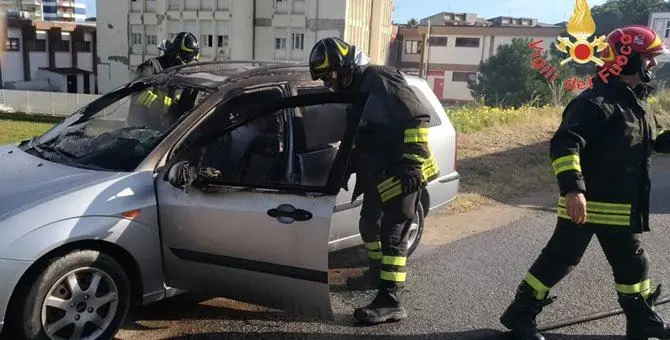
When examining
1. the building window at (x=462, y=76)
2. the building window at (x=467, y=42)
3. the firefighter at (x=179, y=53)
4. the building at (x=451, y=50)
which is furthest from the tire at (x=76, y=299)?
the building window at (x=467, y=42)

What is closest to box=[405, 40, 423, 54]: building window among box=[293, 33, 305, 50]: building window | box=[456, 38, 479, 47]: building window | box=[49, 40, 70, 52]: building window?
box=[456, 38, 479, 47]: building window

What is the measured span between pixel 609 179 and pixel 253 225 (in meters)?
1.96

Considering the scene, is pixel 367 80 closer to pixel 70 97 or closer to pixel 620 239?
pixel 620 239

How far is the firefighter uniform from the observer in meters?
3.10

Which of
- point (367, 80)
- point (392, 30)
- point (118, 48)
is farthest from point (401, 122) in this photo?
point (392, 30)

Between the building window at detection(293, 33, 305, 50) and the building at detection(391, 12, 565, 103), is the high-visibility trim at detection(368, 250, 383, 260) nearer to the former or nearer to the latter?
the building window at detection(293, 33, 305, 50)

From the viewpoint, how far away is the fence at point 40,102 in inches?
1063

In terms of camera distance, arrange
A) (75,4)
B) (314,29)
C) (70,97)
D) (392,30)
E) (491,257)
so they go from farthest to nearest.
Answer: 1. (75,4)
2. (392,30)
3. (314,29)
4. (70,97)
5. (491,257)

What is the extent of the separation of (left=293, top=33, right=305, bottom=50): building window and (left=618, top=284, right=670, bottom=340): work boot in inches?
1594

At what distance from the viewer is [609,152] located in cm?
316

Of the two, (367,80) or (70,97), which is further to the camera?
(70,97)

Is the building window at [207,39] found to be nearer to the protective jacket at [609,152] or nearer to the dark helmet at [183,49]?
the dark helmet at [183,49]

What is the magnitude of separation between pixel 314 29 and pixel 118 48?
1681cm

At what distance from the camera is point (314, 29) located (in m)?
42.2
